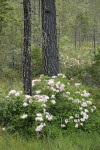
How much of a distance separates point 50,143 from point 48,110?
4.57 ft

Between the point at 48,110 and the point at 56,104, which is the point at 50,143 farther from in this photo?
the point at 56,104

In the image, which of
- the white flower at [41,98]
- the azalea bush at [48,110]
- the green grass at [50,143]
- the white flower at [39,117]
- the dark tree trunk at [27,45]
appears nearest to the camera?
the green grass at [50,143]

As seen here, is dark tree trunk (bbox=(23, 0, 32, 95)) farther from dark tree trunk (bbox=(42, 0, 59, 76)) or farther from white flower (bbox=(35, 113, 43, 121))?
dark tree trunk (bbox=(42, 0, 59, 76))

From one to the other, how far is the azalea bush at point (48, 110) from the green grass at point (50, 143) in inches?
18.2

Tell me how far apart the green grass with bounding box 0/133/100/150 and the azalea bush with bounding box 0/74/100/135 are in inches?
18.2

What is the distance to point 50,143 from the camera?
20.8 feet

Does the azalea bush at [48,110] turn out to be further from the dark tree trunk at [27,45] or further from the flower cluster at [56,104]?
the dark tree trunk at [27,45]

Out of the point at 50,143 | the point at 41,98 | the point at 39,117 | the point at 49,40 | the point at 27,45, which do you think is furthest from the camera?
the point at 49,40

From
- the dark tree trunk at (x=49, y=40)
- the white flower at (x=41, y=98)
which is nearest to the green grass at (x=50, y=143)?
the white flower at (x=41, y=98)

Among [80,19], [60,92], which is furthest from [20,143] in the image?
[80,19]

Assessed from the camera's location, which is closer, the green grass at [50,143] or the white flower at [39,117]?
the green grass at [50,143]

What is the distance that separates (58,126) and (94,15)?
235ft

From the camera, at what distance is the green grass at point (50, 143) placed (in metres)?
5.97

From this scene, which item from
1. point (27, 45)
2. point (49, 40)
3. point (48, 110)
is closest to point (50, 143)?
point (48, 110)
